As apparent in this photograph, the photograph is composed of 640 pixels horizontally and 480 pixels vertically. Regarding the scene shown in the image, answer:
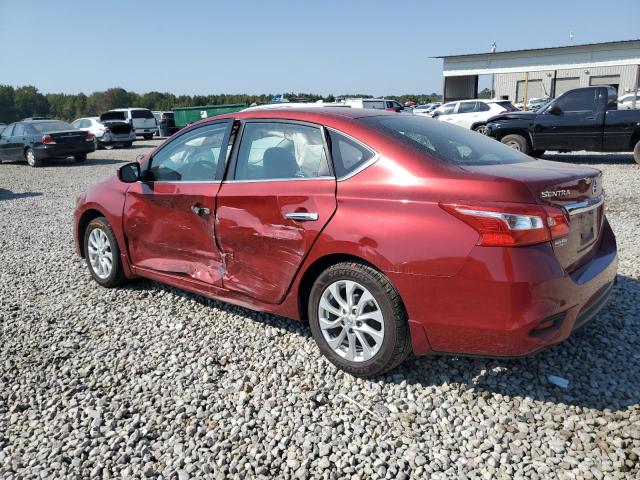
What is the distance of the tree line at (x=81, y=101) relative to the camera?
5772 cm

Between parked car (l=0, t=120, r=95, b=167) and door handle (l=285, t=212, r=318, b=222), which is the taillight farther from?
parked car (l=0, t=120, r=95, b=167)

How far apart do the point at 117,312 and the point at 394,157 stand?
2.78 m

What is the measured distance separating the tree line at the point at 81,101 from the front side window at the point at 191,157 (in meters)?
54.6

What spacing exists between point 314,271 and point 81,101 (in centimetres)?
6734

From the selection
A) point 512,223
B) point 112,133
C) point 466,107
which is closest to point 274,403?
point 512,223

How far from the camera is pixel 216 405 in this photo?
9.91ft

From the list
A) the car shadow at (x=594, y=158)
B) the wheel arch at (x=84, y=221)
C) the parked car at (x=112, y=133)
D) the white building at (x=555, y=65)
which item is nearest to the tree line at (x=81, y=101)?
the white building at (x=555, y=65)

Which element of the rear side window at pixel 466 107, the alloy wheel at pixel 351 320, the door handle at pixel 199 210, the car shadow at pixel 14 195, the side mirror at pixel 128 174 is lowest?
the car shadow at pixel 14 195

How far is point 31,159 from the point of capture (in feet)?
58.5

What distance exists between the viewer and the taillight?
2.58m

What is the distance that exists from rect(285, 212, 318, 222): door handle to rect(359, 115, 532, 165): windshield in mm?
667

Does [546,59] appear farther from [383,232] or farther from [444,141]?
[383,232]

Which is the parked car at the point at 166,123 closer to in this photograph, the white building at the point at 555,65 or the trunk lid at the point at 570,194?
the white building at the point at 555,65

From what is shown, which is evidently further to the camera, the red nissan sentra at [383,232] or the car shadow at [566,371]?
the car shadow at [566,371]
